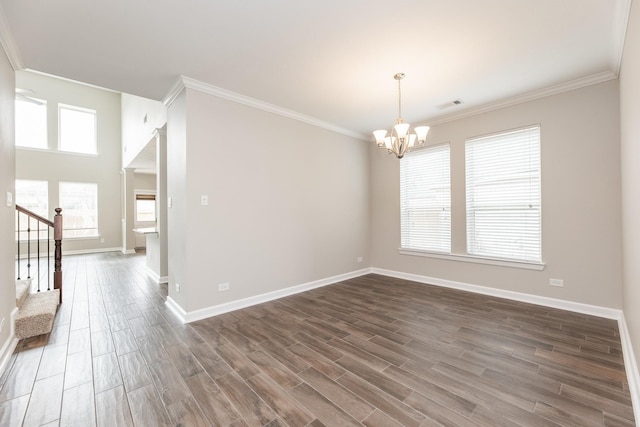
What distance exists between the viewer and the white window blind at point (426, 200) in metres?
4.52

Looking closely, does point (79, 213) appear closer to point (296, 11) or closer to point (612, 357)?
point (296, 11)

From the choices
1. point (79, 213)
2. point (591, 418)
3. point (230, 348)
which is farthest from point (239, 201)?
point (79, 213)

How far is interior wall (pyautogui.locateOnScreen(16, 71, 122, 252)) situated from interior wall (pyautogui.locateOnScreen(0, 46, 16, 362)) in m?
7.14

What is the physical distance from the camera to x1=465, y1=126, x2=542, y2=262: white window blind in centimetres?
363

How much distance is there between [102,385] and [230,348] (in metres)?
0.93

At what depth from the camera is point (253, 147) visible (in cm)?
374

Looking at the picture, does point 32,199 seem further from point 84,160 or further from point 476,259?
point 476,259

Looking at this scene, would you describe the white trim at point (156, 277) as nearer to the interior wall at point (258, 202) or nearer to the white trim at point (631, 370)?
the interior wall at point (258, 202)

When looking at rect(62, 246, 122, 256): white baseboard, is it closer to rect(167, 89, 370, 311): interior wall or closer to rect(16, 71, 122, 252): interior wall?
rect(16, 71, 122, 252): interior wall

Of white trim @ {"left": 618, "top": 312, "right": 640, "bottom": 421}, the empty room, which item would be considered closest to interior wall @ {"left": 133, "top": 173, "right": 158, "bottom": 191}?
the empty room

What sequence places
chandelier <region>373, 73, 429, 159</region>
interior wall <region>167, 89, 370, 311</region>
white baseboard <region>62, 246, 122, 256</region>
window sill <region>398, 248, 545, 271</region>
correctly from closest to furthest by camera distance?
chandelier <region>373, 73, 429, 159</region> < interior wall <region>167, 89, 370, 311</region> < window sill <region>398, 248, 545, 271</region> < white baseboard <region>62, 246, 122, 256</region>

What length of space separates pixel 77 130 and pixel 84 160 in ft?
3.31

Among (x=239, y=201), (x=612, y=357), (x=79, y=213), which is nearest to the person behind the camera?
(x=612, y=357)

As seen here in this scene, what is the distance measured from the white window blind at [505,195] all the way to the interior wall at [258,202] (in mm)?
2100
